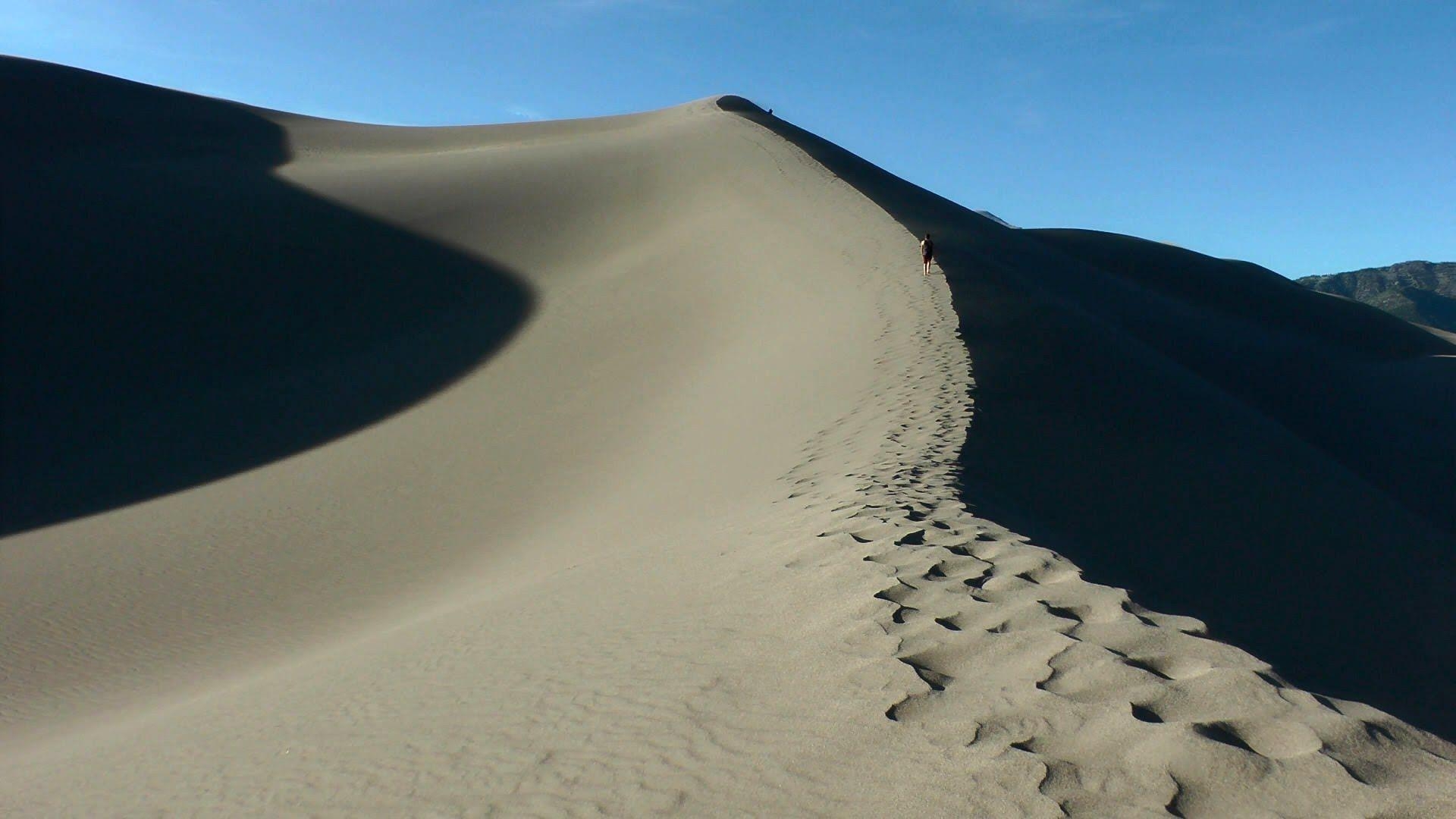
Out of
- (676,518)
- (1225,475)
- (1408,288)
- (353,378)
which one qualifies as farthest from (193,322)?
(1408,288)

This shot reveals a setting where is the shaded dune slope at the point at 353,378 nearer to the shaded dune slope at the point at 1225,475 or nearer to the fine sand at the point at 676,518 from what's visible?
the fine sand at the point at 676,518

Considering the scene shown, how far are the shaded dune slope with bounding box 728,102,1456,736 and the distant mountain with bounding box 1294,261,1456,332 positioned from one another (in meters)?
147

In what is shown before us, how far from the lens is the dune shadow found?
1536 cm

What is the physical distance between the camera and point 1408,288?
172m

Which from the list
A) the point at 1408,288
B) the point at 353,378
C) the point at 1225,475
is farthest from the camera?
the point at 1408,288

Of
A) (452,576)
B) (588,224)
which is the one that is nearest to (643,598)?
(452,576)

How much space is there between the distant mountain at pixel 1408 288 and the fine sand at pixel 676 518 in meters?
147

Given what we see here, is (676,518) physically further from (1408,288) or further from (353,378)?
(1408,288)

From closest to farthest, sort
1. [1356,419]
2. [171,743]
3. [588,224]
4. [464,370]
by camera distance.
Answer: [171,743] → [464,370] → [1356,419] → [588,224]

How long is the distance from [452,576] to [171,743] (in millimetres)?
4086

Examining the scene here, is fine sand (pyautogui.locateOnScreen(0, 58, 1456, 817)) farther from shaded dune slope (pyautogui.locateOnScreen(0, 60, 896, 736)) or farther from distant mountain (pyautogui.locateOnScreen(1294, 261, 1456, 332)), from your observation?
distant mountain (pyautogui.locateOnScreen(1294, 261, 1456, 332))

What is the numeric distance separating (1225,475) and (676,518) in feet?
17.9

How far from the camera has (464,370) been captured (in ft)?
61.0

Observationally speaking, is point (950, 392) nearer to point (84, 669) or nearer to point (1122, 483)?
point (1122, 483)
